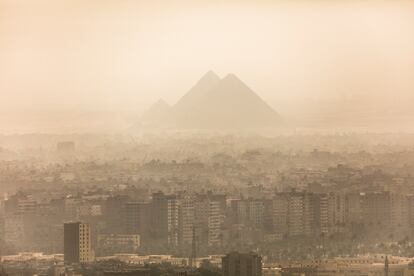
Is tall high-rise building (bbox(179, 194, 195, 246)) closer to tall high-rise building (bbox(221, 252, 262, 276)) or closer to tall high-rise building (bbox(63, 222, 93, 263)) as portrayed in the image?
tall high-rise building (bbox(221, 252, 262, 276))

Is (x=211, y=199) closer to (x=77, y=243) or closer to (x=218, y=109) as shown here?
(x=218, y=109)

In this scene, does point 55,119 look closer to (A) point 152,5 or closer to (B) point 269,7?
(A) point 152,5

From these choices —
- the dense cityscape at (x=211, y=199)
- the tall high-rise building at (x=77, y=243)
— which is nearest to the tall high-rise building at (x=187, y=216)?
the dense cityscape at (x=211, y=199)

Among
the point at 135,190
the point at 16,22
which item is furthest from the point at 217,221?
the point at 16,22

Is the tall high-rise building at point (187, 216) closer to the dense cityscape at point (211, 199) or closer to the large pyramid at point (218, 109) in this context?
the dense cityscape at point (211, 199)

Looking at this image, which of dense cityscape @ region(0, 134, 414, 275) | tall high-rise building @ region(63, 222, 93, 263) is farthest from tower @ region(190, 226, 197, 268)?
tall high-rise building @ region(63, 222, 93, 263)

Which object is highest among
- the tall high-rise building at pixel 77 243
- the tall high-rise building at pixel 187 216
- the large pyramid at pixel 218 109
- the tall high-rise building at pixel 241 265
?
the large pyramid at pixel 218 109

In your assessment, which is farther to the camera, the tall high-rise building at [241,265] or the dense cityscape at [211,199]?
the dense cityscape at [211,199]
